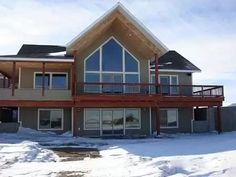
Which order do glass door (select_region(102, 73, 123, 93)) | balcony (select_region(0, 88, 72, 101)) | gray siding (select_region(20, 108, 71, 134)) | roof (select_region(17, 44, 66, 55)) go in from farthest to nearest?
roof (select_region(17, 44, 66, 55)) → gray siding (select_region(20, 108, 71, 134)) → glass door (select_region(102, 73, 123, 93)) → balcony (select_region(0, 88, 72, 101))

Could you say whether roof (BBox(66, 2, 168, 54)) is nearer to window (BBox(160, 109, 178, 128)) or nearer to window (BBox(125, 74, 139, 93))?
window (BBox(125, 74, 139, 93))

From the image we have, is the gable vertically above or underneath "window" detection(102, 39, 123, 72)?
above

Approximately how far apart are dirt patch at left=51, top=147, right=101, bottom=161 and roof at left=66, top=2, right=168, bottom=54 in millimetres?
8663

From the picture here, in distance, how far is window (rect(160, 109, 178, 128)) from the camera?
29.8m

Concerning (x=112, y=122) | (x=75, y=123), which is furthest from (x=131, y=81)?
(x=75, y=123)

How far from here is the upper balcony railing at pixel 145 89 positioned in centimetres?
2631

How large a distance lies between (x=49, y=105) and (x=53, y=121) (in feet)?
6.94

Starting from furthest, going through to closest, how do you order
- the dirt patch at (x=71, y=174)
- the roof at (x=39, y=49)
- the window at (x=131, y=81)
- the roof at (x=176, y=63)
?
the roof at (x=39, y=49)
the roof at (x=176, y=63)
the window at (x=131, y=81)
the dirt patch at (x=71, y=174)

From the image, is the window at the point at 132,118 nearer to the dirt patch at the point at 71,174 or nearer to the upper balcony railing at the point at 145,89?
the upper balcony railing at the point at 145,89

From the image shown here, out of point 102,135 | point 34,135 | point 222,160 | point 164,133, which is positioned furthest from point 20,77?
point 222,160

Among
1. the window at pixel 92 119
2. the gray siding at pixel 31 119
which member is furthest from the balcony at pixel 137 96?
the gray siding at pixel 31 119

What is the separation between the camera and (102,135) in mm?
26844

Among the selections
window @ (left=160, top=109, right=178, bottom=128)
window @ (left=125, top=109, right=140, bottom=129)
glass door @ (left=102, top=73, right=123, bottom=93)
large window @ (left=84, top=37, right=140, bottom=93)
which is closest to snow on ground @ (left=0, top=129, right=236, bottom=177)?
glass door @ (left=102, top=73, right=123, bottom=93)

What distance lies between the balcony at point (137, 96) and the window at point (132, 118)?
1.64m
